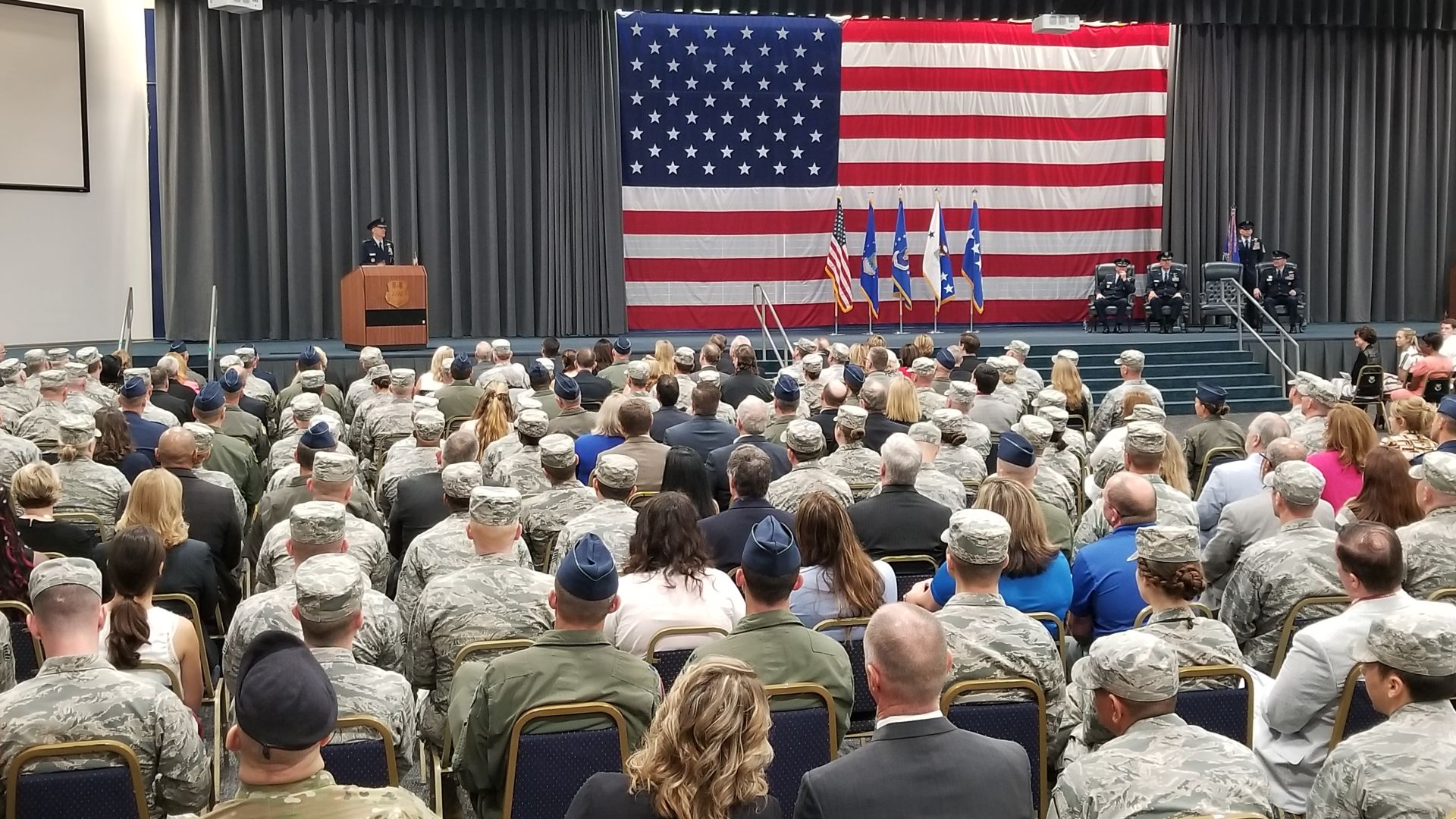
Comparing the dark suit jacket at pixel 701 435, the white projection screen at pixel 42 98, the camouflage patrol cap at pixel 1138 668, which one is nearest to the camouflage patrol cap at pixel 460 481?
the dark suit jacket at pixel 701 435

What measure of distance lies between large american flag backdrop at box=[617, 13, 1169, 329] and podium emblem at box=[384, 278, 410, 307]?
4255 millimetres

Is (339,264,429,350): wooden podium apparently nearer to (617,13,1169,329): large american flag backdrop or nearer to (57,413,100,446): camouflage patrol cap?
(617,13,1169,329): large american flag backdrop

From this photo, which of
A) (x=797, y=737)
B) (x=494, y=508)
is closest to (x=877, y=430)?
(x=494, y=508)

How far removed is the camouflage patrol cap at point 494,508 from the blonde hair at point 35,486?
2072 mm

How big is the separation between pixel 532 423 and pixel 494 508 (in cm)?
222

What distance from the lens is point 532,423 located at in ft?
22.1

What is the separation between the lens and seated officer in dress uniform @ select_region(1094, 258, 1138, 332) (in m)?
18.0

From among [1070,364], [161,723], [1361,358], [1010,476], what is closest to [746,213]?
[1361,358]

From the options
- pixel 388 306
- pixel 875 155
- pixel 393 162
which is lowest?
pixel 388 306

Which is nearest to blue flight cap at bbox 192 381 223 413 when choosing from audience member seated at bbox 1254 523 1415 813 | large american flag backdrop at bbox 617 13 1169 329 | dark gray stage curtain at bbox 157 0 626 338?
audience member seated at bbox 1254 523 1415 813

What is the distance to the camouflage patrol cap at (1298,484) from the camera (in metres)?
4.88

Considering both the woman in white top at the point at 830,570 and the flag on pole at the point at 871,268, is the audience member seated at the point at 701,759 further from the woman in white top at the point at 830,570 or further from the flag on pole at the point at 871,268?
the flag on pole at the point at 871,268

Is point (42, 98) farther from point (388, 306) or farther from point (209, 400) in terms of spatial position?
point (209, 400)

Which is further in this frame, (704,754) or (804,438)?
(804,438)
